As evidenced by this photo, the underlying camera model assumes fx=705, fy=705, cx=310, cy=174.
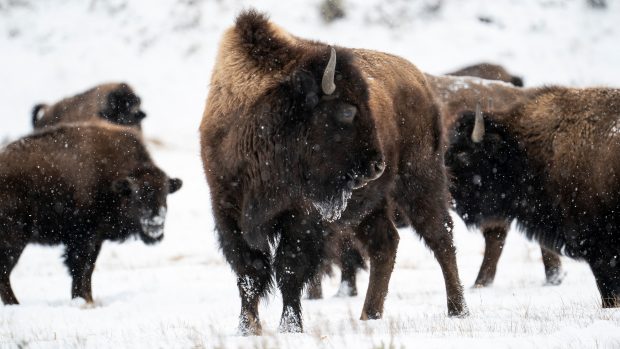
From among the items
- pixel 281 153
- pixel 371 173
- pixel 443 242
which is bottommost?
pixel 443 242

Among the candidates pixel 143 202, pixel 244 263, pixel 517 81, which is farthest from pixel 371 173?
pixel 517 81

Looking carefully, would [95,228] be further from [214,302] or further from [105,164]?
[214,302]

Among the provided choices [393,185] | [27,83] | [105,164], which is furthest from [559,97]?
[27,83]

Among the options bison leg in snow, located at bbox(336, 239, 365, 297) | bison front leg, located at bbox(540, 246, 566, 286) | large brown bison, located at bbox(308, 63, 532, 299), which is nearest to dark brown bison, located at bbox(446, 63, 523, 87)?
large brown bison, located at bbox(308, 63, 532, 299)

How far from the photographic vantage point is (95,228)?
8602 mm

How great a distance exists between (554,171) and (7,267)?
5.87m

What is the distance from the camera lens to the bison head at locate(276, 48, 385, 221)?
15.8 ft

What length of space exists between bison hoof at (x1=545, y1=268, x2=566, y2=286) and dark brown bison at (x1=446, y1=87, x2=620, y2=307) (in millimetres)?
1235

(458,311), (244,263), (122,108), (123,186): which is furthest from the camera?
(122,108)

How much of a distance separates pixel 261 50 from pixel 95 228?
449cm

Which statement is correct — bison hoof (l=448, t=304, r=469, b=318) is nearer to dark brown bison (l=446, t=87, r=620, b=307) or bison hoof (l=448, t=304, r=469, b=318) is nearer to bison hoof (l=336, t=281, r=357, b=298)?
dark brown bison (l=446, t=87, r=620, b=307)

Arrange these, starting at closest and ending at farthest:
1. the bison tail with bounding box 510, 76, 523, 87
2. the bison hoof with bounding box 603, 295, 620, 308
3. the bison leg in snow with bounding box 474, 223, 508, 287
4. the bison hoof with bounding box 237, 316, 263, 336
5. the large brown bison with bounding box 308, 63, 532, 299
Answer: the bison hoof with bounding box 237, 316, 263, 336, the bison hoof with bounding box 603, 295, 620, 308, the large brown bison with bounding box 308, 63, 532, 299, the bison leg in snow with bounding box 474, 223, 508, 287, the bison tail with bounding box 510, 76, 523, 87

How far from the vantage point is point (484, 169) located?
7.50m

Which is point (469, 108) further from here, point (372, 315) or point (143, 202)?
point (372, 315)
